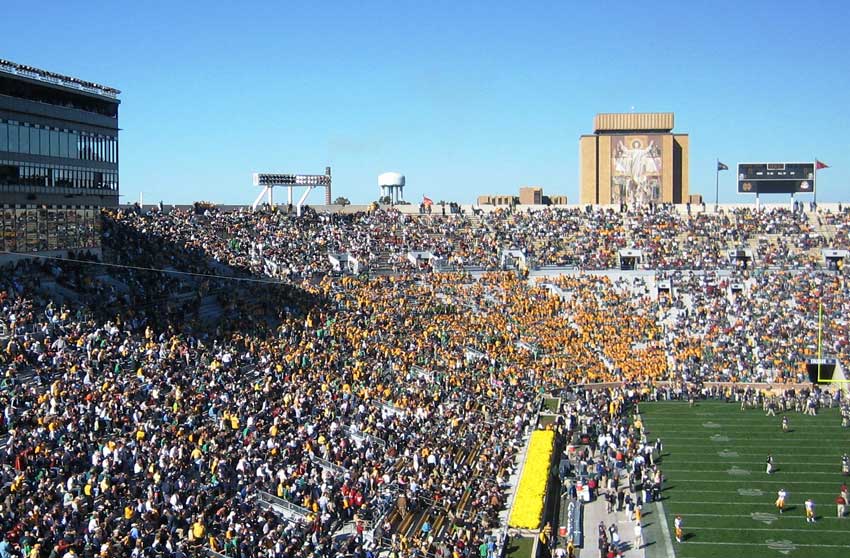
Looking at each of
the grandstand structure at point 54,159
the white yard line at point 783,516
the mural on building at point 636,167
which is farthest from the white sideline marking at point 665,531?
the mural on building at point 636,167

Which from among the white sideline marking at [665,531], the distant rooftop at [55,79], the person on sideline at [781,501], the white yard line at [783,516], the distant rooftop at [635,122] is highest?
the distant rooftop at [635,122]

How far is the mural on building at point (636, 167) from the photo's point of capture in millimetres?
80812

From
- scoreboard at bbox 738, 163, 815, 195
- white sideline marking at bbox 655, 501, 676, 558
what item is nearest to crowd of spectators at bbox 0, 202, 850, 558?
white sideline marking at bbox 655, 501, 676, 558

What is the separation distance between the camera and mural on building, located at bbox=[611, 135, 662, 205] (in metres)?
80.8

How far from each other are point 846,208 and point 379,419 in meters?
43.8

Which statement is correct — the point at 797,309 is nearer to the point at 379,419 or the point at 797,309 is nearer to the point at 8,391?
the point at 379,419

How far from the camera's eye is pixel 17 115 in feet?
91.1

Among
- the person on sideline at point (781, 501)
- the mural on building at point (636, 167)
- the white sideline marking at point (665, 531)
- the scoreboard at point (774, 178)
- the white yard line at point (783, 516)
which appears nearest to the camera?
the white sideline marking at point (665, 531)

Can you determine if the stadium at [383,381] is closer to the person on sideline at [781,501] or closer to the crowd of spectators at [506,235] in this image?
the person on sideline at [781,501]

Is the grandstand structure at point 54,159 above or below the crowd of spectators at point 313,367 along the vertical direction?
above

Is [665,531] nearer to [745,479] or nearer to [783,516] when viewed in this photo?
[783,516]

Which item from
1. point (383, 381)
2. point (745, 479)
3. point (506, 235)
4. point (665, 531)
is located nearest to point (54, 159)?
point (383, 381)

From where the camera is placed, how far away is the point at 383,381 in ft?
95.8

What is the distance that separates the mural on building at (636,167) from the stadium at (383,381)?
28.0 m
